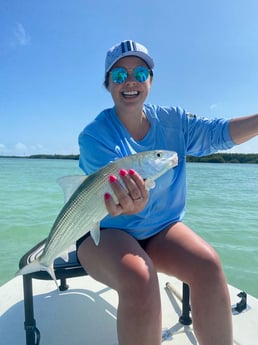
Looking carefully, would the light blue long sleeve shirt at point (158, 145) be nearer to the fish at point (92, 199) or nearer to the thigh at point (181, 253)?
the thigh at point (181, 253)

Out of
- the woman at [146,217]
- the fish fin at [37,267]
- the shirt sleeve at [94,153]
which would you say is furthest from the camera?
the shirt sleeve at [94,153]

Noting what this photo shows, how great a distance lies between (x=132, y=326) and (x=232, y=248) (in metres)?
5.14

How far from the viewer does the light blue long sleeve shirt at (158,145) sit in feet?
7.14

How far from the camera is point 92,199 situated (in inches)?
69.7

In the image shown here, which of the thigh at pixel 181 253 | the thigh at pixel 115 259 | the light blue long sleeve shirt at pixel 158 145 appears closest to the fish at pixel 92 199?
the thigh at pixel 115 259

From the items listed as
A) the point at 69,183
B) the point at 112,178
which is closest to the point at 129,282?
the point at 112,178

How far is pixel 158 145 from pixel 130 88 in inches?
18.5

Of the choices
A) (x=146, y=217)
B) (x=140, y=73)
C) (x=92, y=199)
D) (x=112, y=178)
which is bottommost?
(x=146, y=217)

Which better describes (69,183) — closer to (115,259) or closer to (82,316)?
(115,259)

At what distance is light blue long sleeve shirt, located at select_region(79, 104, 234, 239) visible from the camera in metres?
2.18

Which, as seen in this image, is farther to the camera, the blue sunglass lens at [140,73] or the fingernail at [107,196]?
the blue sunglass lens at [140,73]

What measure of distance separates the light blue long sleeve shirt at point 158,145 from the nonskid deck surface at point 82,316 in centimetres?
89

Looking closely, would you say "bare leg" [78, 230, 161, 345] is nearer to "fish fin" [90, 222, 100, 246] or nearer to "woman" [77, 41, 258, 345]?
"woman" [77, 41, 258, 345]

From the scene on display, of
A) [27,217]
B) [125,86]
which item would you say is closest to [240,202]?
[27,217]
